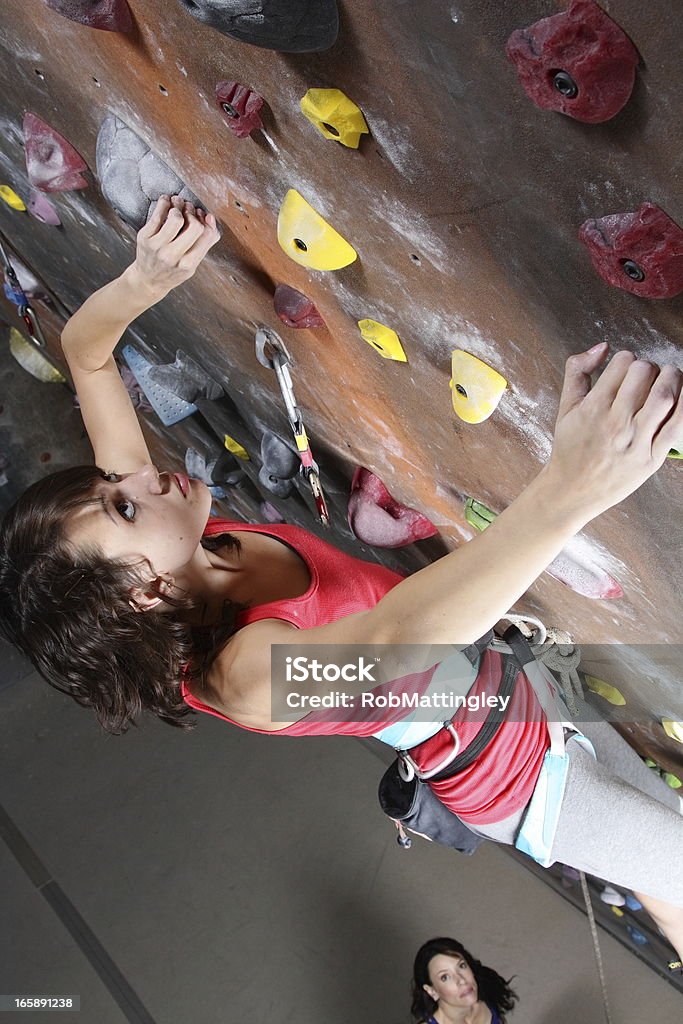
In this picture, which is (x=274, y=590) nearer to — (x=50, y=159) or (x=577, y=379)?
(x=577, y=379)

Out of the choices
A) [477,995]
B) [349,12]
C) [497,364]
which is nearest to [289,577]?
[497,364]

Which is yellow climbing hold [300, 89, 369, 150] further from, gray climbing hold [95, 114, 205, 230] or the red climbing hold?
gray climbing hold [95, 114, 205, 230]

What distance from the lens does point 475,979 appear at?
7.25ft

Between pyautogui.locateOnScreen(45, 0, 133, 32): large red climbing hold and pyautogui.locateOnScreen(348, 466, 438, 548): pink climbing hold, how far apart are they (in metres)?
0.83

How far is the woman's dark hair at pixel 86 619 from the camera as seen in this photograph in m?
1.01

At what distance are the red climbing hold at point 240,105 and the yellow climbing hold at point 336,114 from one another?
0.08 meters

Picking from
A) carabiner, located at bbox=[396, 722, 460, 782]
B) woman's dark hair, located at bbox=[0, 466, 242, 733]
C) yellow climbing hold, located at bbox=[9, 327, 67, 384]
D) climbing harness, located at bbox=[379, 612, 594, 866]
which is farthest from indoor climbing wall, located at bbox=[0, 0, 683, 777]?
yellow climbing hold, located at bbox=[9, 327, 67, 384]

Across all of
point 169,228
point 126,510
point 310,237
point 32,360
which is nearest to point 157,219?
point 169,228

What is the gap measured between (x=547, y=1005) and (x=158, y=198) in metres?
2.17

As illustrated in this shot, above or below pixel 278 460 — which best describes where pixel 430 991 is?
below

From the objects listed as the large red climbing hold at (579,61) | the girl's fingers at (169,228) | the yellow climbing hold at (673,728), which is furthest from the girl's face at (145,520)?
the yellow climbing hold at (673,728)

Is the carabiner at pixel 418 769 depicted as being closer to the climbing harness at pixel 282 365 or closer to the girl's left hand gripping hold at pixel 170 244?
the climbing harness at pixel 282 365

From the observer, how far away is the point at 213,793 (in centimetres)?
284

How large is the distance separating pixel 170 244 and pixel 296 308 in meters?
0.19
